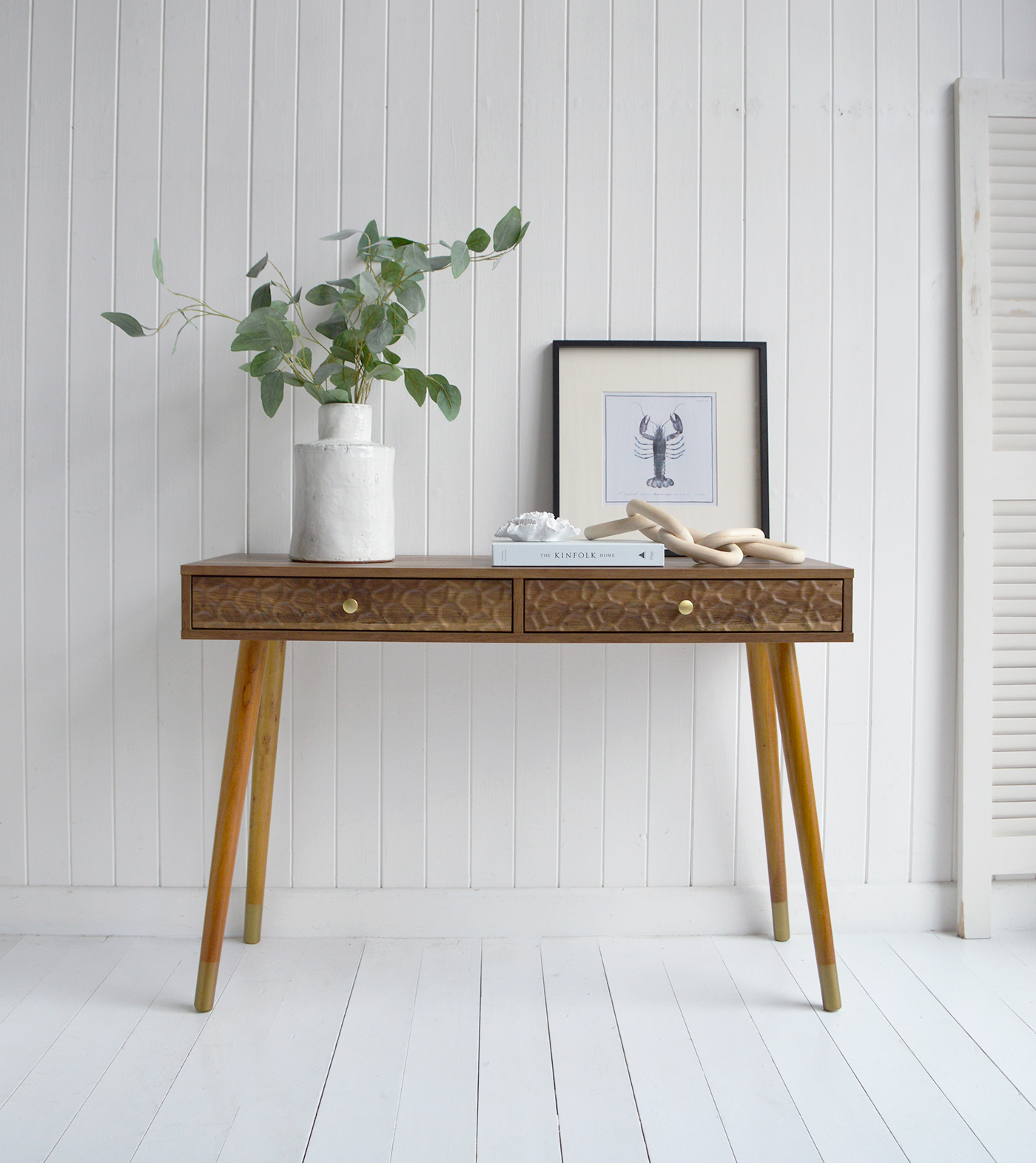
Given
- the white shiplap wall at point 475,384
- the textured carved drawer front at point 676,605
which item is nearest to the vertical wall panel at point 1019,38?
the white shiplap wall at point 475,384

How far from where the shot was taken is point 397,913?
1.80 meters

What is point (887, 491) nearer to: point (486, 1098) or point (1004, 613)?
point (1004, 613)

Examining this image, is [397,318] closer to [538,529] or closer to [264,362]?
[264,362]

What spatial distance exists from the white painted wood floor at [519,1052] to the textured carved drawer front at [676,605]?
0.69 meters

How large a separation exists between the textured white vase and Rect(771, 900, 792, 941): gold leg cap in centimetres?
108

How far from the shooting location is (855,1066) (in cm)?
135

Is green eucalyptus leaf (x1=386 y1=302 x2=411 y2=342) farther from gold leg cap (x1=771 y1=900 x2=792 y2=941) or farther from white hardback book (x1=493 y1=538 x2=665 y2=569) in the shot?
gold leg cap (x1=771 y1=900 x2=792 y2=941)

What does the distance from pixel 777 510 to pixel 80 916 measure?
1706 millimetres

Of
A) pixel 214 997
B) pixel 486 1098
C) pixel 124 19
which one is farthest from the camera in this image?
pixel 124 19

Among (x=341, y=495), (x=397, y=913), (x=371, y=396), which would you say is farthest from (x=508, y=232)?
(x=397, y=913)

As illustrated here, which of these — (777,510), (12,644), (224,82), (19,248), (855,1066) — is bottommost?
(855,1066)

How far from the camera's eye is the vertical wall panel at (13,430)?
68.2 inches

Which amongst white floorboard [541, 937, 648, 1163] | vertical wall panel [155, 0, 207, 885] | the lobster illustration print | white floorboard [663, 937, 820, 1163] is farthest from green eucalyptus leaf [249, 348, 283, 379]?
white floorboard [663, 937, 820, 1163]

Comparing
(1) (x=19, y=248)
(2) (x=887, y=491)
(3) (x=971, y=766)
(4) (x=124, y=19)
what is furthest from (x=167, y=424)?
(3) (x=971, y=766)
